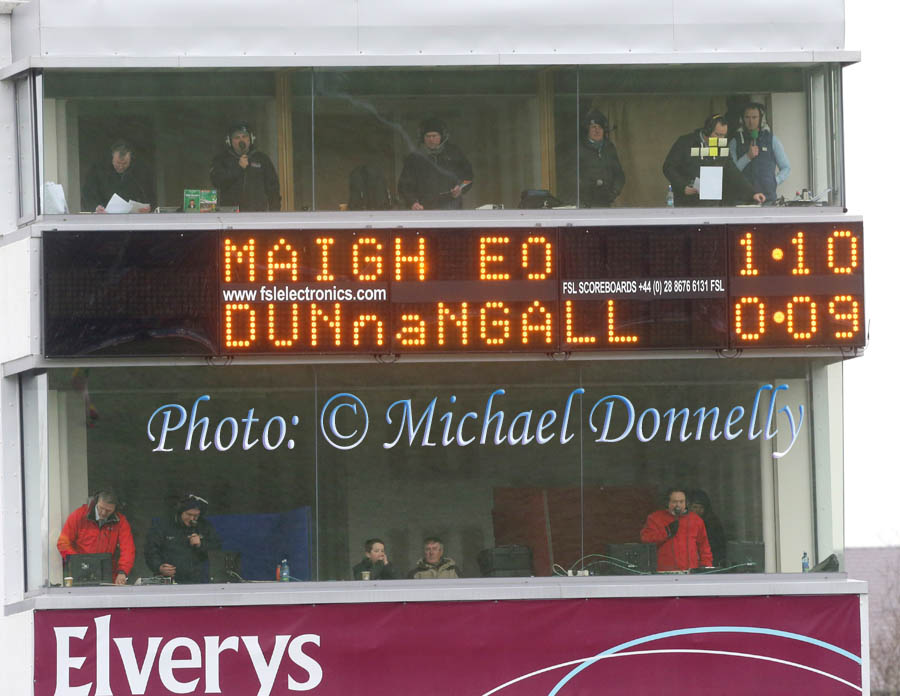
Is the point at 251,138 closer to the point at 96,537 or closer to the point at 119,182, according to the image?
the point at 119,182

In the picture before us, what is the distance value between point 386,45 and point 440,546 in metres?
4.08

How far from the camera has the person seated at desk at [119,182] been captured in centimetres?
1514

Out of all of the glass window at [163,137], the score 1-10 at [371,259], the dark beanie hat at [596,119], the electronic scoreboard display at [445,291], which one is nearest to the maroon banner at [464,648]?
the electronic scoreboard display at [445,291]

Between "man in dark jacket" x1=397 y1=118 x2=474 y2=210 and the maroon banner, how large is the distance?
10.6ft

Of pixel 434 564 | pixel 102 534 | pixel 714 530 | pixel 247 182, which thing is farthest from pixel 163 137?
pixel 714 530

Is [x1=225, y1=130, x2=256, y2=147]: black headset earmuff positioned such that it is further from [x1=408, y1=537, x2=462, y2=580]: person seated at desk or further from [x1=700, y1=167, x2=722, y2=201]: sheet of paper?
[x1=700, y1=167, x2=722, y2=201]: sheet of paper

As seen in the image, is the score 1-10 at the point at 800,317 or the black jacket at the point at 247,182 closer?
the score 1-10 at the point at 800,317

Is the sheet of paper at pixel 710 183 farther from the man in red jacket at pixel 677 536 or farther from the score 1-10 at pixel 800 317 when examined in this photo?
the man in red jacket at pixel 677 536

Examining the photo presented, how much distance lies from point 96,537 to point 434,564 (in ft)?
8.86

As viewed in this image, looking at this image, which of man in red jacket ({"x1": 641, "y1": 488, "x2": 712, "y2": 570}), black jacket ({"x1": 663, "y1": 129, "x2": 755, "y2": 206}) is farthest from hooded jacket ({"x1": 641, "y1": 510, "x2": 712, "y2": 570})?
black jacket ({"x1": 663, "y1": 129, "x2": 755, "y2": 206})

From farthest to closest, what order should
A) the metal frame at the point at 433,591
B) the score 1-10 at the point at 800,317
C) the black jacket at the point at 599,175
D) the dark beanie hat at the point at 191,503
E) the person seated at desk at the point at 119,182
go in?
the black jacket at the point at 599,175 → the person seated at desk at the point at 119,182 → the dark beanie hat at the point at 191,503 → the metal frame at the point at 433,591 → the score 1-10 at the point at 800,317

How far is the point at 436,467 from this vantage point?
1522cm

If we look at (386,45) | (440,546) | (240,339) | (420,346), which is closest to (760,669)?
(440,546)

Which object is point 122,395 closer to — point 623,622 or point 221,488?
point 221,488
